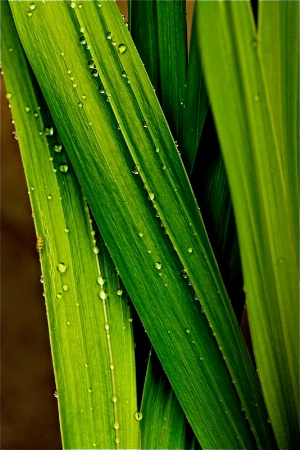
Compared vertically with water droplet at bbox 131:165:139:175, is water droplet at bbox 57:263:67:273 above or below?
below

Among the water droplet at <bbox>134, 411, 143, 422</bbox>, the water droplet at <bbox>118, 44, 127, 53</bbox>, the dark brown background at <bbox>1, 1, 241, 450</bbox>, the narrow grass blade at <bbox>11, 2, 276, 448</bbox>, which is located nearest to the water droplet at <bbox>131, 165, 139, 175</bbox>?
the narrow grass blade at <bbox>11, 2, 276, 448</bbox>

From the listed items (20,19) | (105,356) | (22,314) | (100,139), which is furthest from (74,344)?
(22,314)

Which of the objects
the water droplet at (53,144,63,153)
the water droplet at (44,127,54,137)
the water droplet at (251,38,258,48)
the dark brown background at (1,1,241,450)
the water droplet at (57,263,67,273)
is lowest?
the dark brown background at (1,1,241,450)

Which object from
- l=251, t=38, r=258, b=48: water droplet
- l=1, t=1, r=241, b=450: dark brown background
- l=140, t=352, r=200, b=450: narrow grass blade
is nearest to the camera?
l=251, t=38, r=258, b=48: water droplet

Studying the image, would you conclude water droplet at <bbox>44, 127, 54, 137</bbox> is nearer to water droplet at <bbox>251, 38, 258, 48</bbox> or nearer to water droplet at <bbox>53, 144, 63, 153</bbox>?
water droplet at <bbox>53, 144, 63, 153</bbox>

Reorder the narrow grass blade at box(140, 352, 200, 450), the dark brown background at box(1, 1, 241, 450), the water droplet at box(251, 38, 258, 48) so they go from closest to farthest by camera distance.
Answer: the water droplet at box(251, 38, 258, 48)
the narrow grass blade at box(140, 352, 200, 450)
the dark brown background at box(1, 1, 241, 450)

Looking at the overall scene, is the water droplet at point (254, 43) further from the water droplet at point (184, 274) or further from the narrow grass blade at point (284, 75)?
the water droplet at point (184, 274)

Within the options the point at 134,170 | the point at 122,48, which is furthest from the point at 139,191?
the point at 122,48

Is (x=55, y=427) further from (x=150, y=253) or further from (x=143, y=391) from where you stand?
(x=150, y=253)
